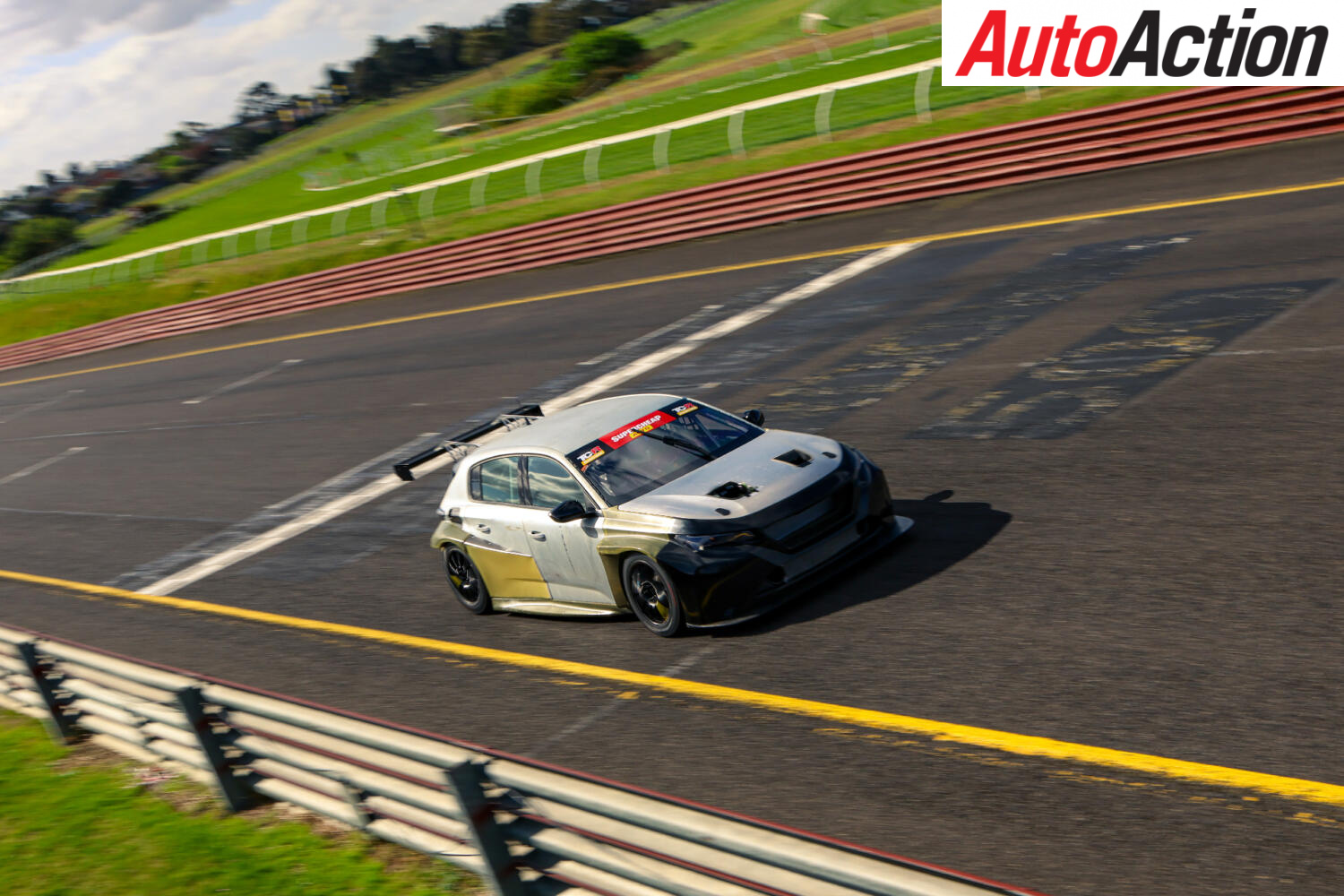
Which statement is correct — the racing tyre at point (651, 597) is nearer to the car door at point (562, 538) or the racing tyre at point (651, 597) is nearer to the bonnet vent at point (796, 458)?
the car door at point (562, 538)

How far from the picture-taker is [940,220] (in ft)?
67.3

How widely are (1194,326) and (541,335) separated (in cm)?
1176

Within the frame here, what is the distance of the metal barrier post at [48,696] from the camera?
8.84 meters

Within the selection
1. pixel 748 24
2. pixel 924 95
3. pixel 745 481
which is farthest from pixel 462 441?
pixel 748 24

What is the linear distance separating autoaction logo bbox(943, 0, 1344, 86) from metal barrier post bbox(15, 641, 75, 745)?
18327 millimetres

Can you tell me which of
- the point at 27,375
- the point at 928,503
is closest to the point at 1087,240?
the point at 928,503

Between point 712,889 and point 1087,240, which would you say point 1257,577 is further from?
point 1087,240

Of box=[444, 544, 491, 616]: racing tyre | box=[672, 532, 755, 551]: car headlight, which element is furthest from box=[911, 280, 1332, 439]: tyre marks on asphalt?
box=[444, 544, 491, 616]: racing tyre

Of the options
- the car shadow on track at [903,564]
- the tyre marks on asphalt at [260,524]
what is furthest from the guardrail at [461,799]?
A: the tyre marks on asphalt at [260,524]

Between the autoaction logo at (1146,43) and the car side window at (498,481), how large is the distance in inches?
588

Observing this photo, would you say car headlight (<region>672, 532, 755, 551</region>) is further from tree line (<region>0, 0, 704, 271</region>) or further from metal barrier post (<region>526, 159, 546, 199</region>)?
tree line (<region>0, 0, 704, 271</region>)

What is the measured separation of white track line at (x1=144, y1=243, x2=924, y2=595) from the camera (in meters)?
14.0

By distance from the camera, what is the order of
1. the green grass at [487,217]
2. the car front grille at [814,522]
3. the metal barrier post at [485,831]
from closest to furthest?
1. the metal barrier post at [485,831]
2. the car front grille at [814,522]
3. the green grass at [487,217]

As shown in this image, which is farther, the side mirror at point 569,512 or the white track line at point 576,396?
the white track line at point 576,396
